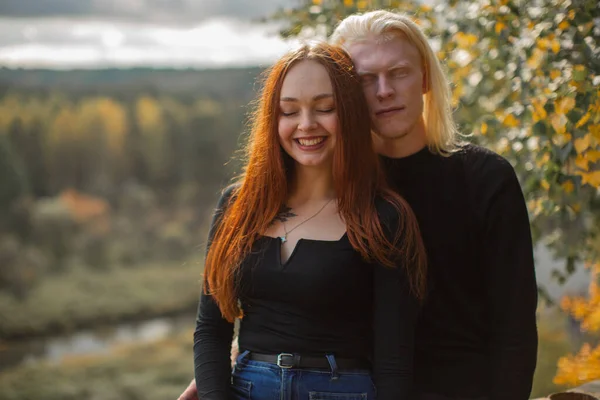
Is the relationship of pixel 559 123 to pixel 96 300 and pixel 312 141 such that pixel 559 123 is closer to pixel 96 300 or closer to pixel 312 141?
pixel 312 141

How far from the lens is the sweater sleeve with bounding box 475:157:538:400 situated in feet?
5.07

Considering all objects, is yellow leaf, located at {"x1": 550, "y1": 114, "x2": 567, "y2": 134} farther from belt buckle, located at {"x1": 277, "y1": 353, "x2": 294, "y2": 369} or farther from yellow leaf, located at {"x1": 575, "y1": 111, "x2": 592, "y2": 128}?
belt buckle, located at {"x1": 277, "y1": 353, "x2": 294, "y2": 369}

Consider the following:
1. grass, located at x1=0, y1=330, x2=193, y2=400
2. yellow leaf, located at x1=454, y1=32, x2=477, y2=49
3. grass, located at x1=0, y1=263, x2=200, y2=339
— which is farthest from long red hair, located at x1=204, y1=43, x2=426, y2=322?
grass, located at x1=0, y1=330, x2=193, y2=400

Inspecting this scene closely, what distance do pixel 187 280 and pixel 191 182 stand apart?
1303 millimetres

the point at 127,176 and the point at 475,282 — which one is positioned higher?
the point at 127,176

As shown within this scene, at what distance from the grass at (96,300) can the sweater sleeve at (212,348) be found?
212 inches

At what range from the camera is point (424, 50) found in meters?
1.72

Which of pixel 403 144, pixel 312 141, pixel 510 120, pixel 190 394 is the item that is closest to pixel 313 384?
pixel 190 394

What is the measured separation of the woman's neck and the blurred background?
3.95ft

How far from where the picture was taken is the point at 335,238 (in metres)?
1.50

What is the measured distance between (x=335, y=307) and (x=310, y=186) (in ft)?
1.05

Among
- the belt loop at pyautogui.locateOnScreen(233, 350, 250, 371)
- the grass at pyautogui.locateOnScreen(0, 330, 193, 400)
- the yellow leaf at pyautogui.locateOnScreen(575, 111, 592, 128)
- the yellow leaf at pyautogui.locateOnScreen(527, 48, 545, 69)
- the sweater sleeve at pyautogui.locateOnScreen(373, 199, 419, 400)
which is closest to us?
the sweater sleeve at pyautogui.locateOnScreen(373, 199, 419, 400)

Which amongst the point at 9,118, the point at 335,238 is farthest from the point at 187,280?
the point at 335,238

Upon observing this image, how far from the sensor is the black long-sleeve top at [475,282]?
1550mm
